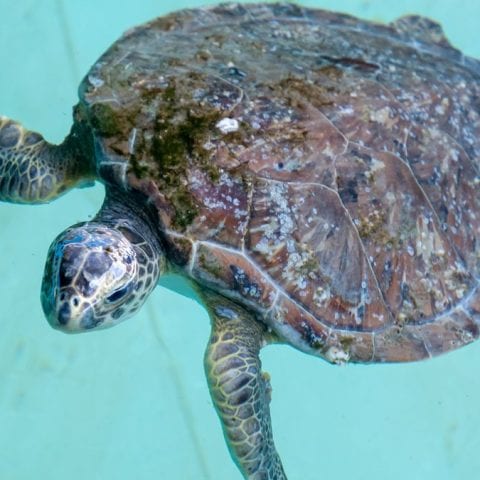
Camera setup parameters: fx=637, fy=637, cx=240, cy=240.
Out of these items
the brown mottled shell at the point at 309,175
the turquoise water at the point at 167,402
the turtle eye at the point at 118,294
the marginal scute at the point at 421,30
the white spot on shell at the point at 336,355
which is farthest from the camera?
the turquoise water at the point at 167,402

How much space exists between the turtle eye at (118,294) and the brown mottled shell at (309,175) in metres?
0.33

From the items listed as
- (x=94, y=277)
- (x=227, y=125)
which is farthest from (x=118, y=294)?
(x=227, y=125)

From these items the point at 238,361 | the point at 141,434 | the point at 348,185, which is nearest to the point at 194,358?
the point at 141,434

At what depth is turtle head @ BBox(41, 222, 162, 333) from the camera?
290cm

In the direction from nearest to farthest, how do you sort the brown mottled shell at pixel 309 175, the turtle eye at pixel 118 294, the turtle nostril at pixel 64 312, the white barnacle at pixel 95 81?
the turtle nostril at pixel 64 312
the turtle eye at pixel 118 294
the brown mottled shell at pixel 309 175
the white barnacle at pixel 95 81

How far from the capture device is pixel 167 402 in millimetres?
5277

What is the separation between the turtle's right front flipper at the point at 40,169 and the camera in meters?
3.85

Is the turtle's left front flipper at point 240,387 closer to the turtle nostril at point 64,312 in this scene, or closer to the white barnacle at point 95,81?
the turtle nostril at point 64,312

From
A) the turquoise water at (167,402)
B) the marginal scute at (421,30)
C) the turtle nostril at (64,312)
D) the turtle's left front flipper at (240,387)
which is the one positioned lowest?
the turquoise water at (167,402)

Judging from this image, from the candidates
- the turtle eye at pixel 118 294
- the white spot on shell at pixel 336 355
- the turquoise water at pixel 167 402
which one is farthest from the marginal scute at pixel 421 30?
the turtle eye at pixel 118 294

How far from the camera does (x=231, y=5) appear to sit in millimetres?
4379

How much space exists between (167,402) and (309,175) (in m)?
2.75

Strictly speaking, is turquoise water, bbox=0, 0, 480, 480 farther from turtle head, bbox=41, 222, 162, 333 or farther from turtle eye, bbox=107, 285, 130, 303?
turtle eye, bbox=107, 285, 130, 303

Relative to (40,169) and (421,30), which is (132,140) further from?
→ (421,30)
